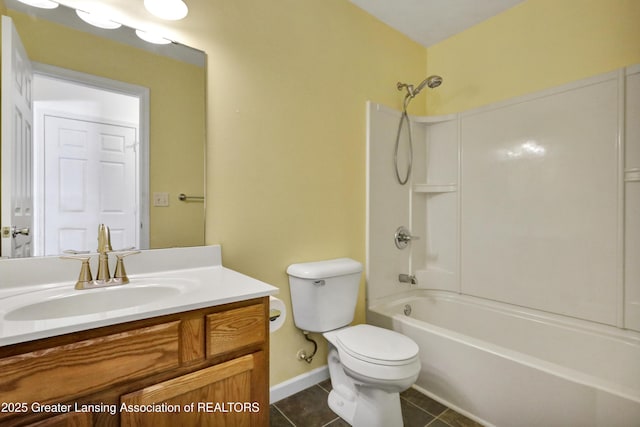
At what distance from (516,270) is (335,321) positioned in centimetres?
129

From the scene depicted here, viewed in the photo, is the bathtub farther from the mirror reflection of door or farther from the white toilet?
the mirror reflection of door

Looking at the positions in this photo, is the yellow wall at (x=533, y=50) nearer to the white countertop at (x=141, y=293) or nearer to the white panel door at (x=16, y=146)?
the white countertop at (x=141, y=293)

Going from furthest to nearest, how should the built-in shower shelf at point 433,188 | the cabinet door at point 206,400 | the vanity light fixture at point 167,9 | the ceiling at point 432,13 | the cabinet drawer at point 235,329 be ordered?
1. the built-in shower shelf at point 433,188
2. the ceiling at point 432,13
3. the vanity light fixture at point 167,9
4. the cabinet drawer at point 235,329
5. the cabinet door at point 206,400

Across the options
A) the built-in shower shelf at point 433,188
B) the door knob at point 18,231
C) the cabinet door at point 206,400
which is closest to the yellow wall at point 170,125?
the door knob at point 18,231

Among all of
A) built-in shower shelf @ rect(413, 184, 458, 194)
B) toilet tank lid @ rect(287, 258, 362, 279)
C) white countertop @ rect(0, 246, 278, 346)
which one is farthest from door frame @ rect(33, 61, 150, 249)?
built-in shower shelf @ rect(413, 184, 458, 194)

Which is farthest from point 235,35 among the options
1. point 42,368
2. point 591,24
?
point 591,24

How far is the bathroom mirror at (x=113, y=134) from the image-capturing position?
112cm

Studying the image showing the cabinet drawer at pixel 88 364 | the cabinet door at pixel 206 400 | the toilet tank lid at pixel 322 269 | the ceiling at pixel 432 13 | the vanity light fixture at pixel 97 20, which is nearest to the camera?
the cabinet drawer at pixel 88 364

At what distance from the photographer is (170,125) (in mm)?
1386

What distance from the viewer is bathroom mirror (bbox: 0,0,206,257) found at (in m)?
1.12

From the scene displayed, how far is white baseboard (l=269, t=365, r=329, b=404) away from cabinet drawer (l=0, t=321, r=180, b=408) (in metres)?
1.03

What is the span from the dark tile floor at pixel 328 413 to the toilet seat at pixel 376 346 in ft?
1.33

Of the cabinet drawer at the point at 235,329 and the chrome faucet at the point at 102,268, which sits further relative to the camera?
the chrome faucet at the point at 102,268

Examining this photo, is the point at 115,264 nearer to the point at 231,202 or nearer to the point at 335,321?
the point at 231,202
